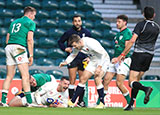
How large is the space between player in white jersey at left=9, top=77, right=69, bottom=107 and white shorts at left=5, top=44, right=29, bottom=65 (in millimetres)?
1174

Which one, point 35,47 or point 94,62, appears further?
point 35,47

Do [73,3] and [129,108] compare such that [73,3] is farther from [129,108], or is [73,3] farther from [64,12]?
[129,108]

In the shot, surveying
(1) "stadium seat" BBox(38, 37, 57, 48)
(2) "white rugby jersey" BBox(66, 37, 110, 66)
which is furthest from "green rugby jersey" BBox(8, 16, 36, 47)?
(1) "stadium seat" BBox(38, 37, 57, 48)

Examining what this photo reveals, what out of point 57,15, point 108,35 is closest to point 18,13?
point 57,15

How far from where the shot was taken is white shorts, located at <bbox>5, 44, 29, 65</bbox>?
31.0 feet

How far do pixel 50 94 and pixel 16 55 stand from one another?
152cm

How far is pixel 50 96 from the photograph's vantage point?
10578 mm

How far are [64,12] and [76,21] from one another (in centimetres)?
662

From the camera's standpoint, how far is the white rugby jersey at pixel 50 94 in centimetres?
1053

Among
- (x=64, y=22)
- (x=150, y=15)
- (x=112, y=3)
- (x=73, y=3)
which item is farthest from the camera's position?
(x=112, y=3)

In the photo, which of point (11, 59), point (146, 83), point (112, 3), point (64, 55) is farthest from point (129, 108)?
point (112, 3)

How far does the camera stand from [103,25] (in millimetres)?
17312

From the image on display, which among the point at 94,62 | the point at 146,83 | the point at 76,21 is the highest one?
the point at 76,21

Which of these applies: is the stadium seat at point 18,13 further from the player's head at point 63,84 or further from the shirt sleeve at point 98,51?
the shirt sleeve at point 98,51
